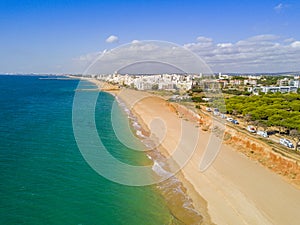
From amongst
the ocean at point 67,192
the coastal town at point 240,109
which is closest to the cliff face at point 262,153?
the coastal town at point 240,109

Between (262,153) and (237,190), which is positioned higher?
(262,153)

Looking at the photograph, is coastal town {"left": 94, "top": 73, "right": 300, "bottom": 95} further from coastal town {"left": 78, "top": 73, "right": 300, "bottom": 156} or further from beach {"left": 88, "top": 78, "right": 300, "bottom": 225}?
beach {"left": 88, "top": 78, "right": 300, "bottom": 225}

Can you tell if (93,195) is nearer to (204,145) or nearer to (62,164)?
(62,164)

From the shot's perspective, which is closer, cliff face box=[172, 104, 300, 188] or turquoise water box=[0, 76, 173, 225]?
turquoise water box=[0, 76, 173, 225]

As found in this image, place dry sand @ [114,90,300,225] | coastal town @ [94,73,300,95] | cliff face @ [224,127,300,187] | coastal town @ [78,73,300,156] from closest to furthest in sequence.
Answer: dry sand @ [114,90,300,225], cliff face @ [224,127,300,187], coastal town @ [94,73,300,95], coastal town @ [78,73,300,156]

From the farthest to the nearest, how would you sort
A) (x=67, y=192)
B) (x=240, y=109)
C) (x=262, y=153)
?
(x=240, y=109) < (x=262, y=153) < (x=67, y=192)

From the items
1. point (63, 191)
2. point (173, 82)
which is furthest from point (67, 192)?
point (173, 82)

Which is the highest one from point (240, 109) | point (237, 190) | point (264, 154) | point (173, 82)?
point (173, 82)

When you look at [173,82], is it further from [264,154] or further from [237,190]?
[237,190]

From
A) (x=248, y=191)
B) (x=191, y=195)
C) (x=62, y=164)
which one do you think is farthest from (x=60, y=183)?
(x=248, y=191)

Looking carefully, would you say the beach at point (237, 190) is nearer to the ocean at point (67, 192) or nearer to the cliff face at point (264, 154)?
the cliff face at point (264, 154)

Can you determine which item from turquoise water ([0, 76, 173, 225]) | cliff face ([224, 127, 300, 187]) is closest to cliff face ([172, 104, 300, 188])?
cliff face ([224, 127, 300, 187])
